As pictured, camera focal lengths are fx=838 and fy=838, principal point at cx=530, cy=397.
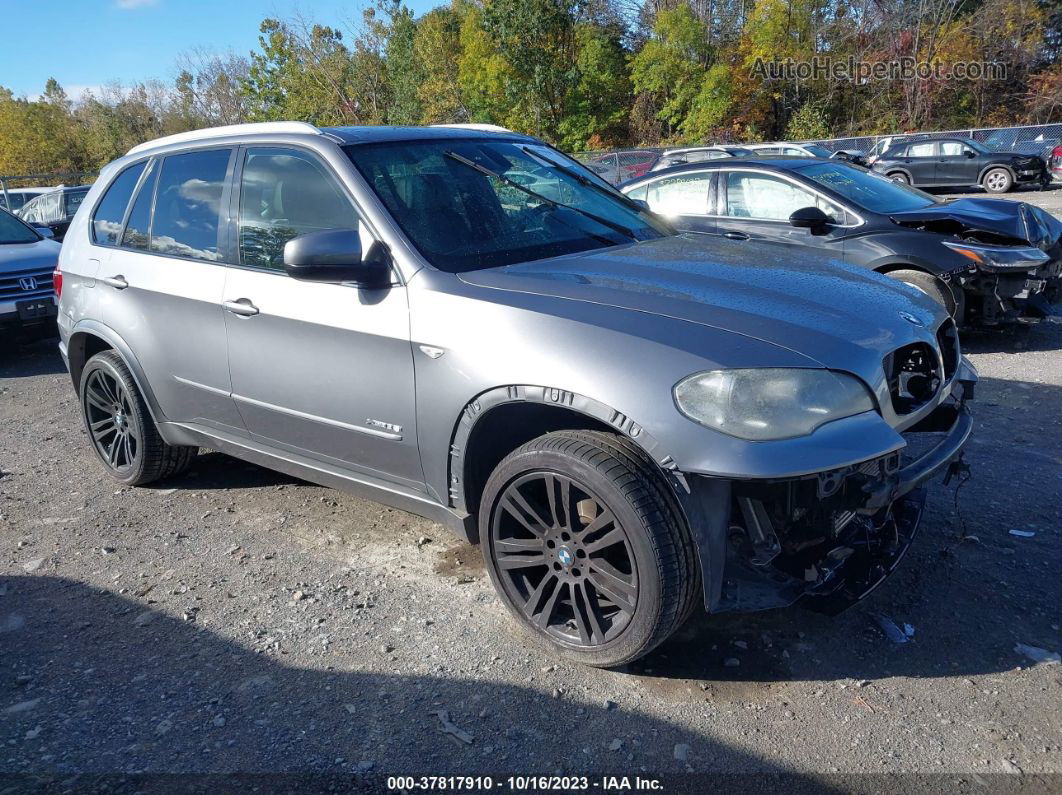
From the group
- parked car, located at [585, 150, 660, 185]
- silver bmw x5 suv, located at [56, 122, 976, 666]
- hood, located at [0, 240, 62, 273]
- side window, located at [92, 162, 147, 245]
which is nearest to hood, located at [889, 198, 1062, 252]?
silver bmw x5 suv, located at [56, 122, 976, 666]

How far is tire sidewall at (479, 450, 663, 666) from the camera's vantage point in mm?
2600

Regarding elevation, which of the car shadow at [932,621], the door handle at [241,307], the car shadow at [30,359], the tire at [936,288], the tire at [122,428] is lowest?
the car shadow at [30,359]

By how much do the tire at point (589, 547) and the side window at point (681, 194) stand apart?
545 centimetres

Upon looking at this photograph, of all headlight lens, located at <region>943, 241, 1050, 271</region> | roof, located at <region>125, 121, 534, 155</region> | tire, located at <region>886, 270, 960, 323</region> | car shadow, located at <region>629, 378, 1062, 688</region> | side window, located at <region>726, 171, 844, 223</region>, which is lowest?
car shadow, located at <region>629, 378, 1062, 688</region>

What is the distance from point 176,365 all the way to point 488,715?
8.09 feet

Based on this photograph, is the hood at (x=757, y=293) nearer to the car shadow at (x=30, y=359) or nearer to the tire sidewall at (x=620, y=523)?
the tire sidewall at (x=620, y=523)

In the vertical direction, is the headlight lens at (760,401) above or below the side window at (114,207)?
below

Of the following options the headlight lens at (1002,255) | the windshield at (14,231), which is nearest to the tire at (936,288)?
the headlight lens at (1002,255)

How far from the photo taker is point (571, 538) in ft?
9.38

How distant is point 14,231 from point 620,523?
9.38 m

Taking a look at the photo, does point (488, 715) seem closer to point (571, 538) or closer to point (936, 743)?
point (571, 538)

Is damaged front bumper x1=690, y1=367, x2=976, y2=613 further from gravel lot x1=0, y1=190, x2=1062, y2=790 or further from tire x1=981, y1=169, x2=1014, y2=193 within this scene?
tire x1=981, y1=169, x2=1014, y2=193

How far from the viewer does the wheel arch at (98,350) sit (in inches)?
174

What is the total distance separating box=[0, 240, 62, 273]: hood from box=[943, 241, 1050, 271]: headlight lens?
8.41 meters
